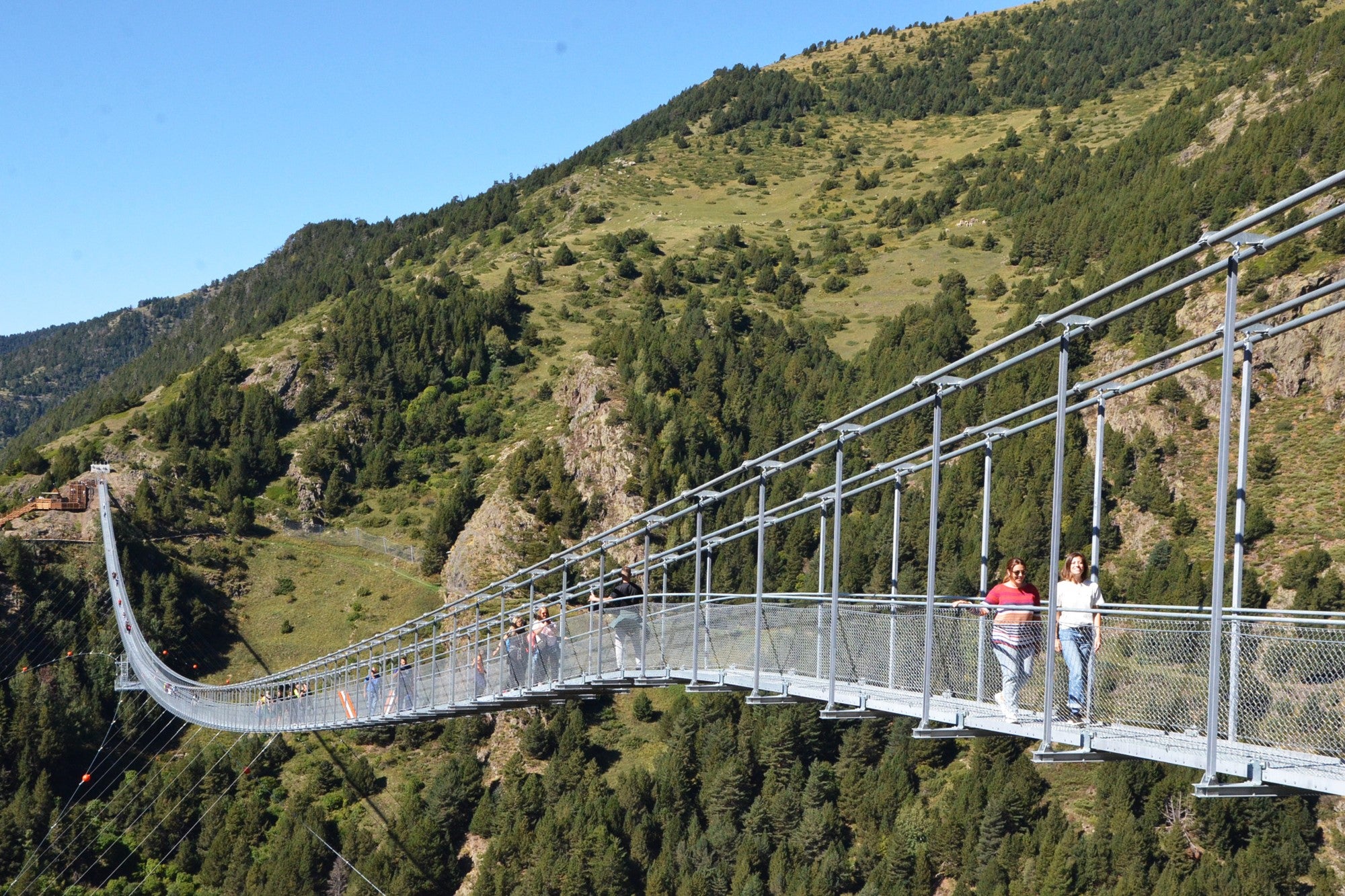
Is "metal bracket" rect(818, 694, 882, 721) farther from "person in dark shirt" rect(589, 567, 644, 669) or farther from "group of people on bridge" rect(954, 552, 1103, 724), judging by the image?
"person in dark shirt" rect(589, 567, 644, 669)

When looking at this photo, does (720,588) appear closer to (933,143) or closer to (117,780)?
(117,780)

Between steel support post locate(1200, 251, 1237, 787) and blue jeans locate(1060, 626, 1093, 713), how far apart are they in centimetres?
119

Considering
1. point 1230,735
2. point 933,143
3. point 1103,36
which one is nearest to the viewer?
point 1230,735

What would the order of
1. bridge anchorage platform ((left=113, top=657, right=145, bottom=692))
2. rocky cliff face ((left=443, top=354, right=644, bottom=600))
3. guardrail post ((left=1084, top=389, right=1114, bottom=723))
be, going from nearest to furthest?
guardrail post ((left=1084, top=389, right=1114, bottom=723)) → bridge anchorage platform ((left=113, top=657, right=145, bottom=692)) → rocky cliff face ((left=443, top=354, right=644, bottom=600))

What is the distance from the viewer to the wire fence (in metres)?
59.0

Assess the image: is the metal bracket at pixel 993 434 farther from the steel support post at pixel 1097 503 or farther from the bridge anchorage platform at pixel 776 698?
the bridge anchorage platform at pixel 776 698

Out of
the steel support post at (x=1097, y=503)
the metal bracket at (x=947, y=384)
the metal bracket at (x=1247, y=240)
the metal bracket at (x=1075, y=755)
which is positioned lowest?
the metal bracket at (x=1075, y=755)

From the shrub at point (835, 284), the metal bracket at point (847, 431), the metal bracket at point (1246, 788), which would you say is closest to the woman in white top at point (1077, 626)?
the metal bracket at point (1246, 788)

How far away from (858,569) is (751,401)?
19.6 meters

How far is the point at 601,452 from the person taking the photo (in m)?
61.9

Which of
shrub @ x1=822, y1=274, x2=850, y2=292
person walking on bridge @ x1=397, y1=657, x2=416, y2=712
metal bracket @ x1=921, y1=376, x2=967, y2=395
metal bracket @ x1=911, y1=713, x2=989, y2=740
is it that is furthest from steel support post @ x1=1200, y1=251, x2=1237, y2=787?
shrub @ x1=822, y1=274, x2=850, y2=292

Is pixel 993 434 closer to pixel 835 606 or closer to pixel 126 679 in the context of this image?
pixel 835 606

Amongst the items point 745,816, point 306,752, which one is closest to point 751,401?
point 745,816

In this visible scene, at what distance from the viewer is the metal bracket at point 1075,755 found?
30.9 ft
